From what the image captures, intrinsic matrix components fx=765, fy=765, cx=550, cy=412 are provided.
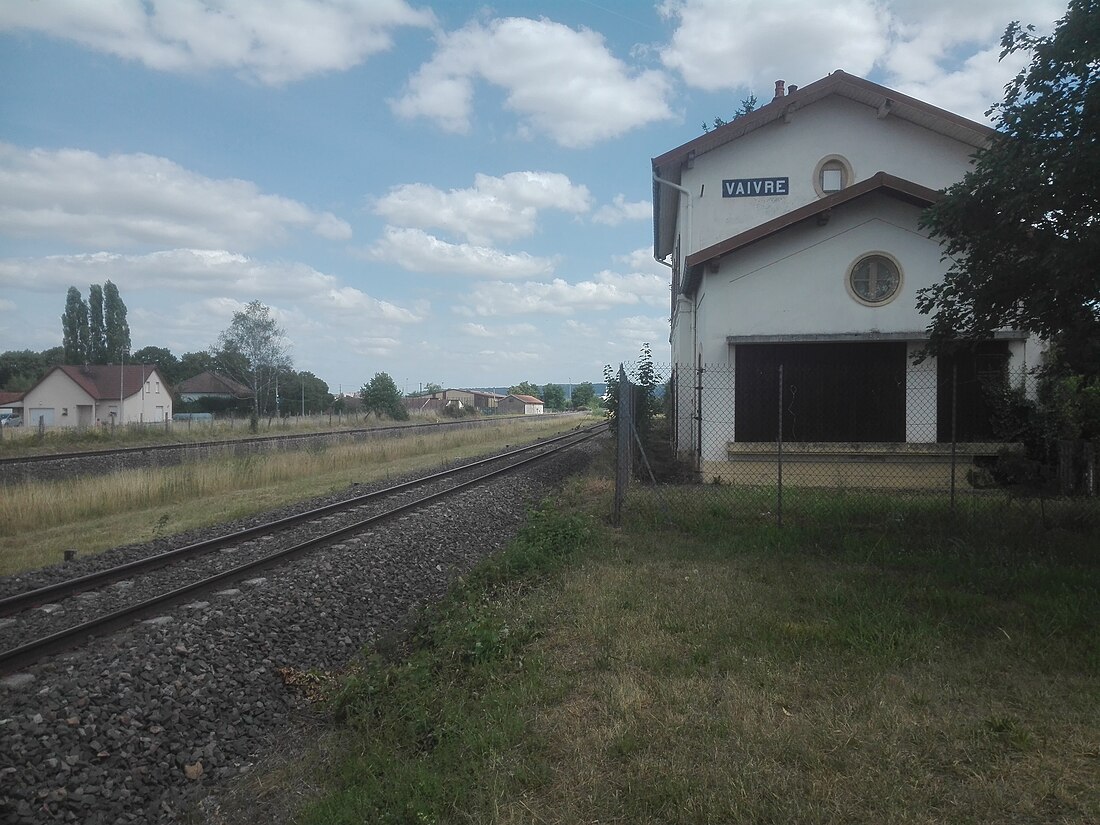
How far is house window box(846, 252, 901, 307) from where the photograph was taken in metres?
13.3

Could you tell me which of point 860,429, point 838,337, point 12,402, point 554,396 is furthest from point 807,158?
point 554,396

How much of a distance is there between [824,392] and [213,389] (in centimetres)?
7677

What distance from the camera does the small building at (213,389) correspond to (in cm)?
7294

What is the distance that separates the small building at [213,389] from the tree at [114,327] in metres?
6.49

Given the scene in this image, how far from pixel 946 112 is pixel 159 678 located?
1856 centimetres

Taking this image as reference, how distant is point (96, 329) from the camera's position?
2911 inches

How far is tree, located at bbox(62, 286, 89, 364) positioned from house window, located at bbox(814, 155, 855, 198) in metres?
73.6

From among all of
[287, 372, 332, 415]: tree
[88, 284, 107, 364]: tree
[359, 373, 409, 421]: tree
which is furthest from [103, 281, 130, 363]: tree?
[359, 373, 409, 421]: tree

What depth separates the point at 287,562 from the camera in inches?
357

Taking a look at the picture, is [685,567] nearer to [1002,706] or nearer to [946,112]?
[1002,706]

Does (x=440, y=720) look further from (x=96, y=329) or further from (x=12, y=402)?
(x=96, y=329)

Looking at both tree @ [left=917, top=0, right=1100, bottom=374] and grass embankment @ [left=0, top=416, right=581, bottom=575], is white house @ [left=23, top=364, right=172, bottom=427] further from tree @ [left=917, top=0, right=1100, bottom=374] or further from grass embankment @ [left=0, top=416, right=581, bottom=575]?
tree @ [left=917, top=0, right=1100, bottom=374]

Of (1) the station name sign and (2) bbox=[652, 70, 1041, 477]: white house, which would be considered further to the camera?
(1) the station name sign

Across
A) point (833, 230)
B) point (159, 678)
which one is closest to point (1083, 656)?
point (159, 678)
